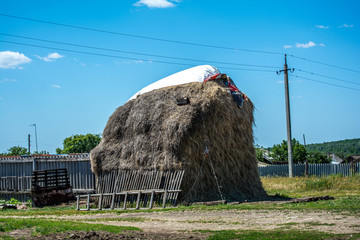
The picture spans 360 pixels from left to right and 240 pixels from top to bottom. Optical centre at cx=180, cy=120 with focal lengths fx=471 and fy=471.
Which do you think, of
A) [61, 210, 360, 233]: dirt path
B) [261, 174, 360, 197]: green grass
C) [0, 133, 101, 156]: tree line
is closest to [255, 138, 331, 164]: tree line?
[0, 133, 101, 156]: tree line

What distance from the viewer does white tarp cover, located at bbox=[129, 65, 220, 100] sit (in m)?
20.1

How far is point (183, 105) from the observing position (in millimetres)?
18516

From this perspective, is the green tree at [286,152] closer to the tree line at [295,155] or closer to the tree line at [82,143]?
the tree line at [295,155]

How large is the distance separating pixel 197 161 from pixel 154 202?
7.33ft

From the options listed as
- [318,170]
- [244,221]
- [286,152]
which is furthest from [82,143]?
[244,221]

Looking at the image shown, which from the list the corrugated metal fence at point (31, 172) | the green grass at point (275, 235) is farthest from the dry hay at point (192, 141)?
the green grass at point (275, 235)

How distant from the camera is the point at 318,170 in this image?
109 feet

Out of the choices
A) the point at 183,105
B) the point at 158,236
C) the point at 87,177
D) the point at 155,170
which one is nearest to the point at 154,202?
the point at 155,170

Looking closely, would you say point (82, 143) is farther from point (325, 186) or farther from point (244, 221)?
point (244, 221)

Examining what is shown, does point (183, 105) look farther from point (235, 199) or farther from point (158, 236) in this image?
point (158, 236)

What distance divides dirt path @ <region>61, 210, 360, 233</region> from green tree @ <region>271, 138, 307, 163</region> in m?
49.1

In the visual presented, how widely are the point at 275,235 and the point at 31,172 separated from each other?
17487 mm

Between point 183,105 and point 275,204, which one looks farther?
point 183,105

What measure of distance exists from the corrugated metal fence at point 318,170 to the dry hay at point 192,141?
10.4 meters
